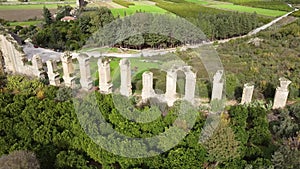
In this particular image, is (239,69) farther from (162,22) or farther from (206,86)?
(162,22)

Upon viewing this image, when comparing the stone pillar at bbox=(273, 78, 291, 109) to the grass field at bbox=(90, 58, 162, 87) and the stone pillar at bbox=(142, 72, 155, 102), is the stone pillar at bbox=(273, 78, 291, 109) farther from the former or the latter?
the grass field at bbox=(90, 58, 162, 87)

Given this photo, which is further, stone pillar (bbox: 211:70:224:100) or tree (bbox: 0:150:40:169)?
stone pillar (bbox: 211:70:224:100)

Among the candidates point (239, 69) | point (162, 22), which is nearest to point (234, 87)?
point (239, 69)

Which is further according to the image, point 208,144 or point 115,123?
point 115,123

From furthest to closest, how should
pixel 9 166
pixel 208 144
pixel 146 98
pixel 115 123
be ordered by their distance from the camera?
pixel 146 98, pixel 115 123, pixel 208 144, pixel 9 166

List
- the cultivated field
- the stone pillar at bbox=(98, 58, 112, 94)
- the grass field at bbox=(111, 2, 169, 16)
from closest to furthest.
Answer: the stone pillar at bbox=(98, 58, 112, 94) < the grass field at bbox=(111, 2, 169, 16) < the cultivated field

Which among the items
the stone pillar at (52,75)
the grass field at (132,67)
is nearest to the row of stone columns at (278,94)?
the grass field at (132,67)

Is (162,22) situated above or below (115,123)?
above

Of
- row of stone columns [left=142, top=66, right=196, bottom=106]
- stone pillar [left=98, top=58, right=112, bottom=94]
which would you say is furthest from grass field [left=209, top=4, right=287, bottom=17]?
stone pillar [left=98, top=58, right=112, bottom=94]
